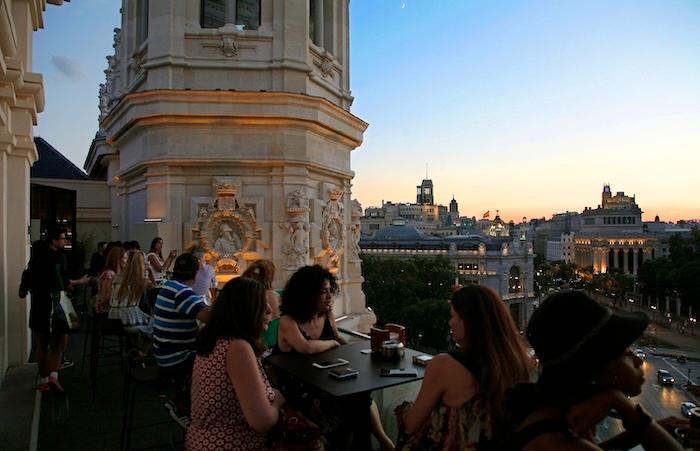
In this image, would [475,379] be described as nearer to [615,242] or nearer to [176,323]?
[176,323]

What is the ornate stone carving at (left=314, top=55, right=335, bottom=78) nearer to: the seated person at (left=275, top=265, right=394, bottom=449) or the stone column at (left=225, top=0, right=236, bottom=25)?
the stone column at (left=225, top=0, right=236, bottom=25)

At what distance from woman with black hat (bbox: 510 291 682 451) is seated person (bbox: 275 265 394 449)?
2.00 metres

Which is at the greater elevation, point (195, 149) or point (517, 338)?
point (195, 149)

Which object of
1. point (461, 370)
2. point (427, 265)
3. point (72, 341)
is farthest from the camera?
point (427, 265)

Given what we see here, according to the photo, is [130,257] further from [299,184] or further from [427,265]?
[427,265]

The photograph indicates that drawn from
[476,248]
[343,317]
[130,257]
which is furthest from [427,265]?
[130,257]

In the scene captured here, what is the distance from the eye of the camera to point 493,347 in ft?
8.36

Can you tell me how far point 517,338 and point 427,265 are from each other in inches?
1743

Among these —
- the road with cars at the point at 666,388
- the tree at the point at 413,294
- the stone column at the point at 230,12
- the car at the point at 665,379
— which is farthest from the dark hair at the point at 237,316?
the tree at the point at 413,294

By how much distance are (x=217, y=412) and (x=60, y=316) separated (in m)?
3.36

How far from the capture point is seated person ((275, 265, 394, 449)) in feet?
11.8

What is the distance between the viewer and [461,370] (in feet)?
8.42

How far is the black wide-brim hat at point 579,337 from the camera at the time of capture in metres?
1.54

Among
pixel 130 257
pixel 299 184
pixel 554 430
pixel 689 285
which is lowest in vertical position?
pixel 689 285
